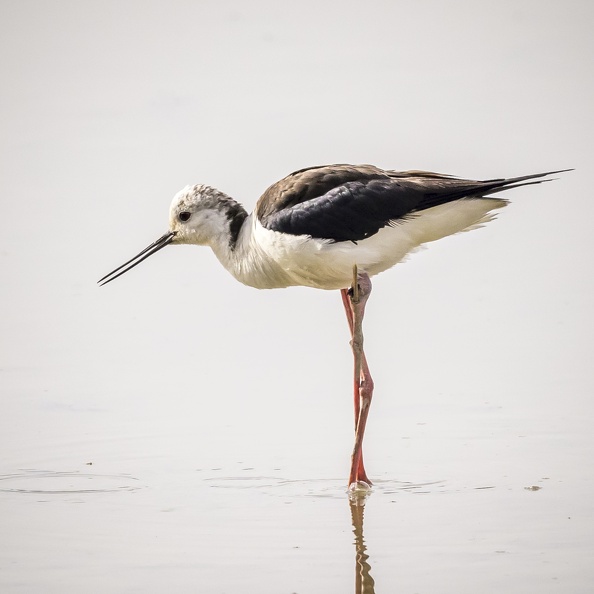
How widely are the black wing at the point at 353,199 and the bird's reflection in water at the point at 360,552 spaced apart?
148cm

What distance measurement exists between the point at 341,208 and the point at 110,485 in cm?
190

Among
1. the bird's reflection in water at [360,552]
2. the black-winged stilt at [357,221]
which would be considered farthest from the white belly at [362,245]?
the bird's reflection in water at [360,552]

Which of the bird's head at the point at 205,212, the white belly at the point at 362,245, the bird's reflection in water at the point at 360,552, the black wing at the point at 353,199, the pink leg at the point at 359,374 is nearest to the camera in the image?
the bird's reflection in water at the point at 360,552

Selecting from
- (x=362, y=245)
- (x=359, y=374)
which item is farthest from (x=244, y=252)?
(x=359, y=374)

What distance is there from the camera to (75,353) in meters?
9.11

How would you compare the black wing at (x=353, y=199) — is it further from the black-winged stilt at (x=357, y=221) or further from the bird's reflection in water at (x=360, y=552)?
the bird's reflection in water at (x=360, y=552)

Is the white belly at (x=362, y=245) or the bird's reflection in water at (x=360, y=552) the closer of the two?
the bird's reflection in water at (x=360, y=552)

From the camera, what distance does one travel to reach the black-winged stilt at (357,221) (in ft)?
23.1

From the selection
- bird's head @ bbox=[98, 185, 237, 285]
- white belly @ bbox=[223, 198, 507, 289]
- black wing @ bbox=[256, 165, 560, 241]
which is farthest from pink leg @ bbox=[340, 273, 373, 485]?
bird's head @ bbox=[98, 185, 237, 285]

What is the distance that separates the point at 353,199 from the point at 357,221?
0.40 ft

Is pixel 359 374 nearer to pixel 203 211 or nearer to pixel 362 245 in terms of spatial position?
pixel 362 245

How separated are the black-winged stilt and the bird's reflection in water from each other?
414 millimetres

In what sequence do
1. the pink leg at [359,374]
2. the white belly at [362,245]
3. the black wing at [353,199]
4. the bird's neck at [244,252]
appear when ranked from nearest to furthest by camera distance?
1. the pink leg at [359,374]
2. the black wing at [353,199]
3. the white belly at [362,245]
4. the bird's neck at [244,252]

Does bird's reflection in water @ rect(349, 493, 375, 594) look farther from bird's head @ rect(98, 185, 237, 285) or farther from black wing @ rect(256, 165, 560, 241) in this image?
bird's head @ rect(98, 185, 237, 285)
